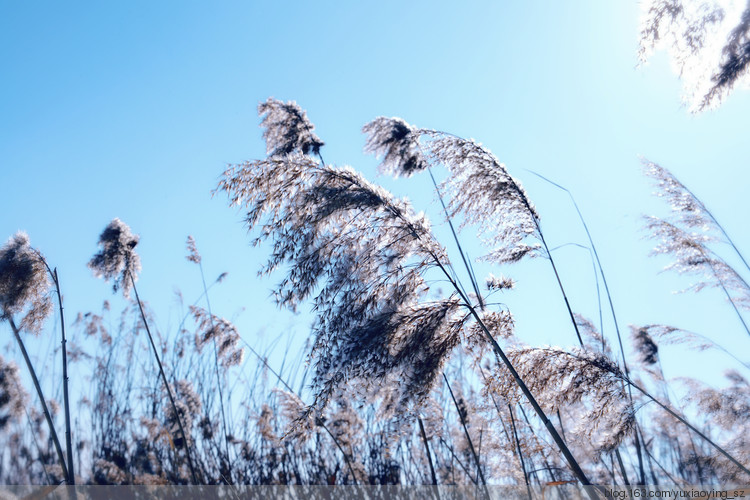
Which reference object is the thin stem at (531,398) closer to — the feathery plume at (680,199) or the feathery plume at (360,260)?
the feathery plume at (360,260)

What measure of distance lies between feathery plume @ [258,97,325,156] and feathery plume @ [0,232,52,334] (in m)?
1.70

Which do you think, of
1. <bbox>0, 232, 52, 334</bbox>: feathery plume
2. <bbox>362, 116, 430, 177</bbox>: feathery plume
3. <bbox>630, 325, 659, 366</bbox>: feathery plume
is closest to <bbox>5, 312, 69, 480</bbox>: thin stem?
<bbox>0, 232, 52, 334</bbox>: feathery plume

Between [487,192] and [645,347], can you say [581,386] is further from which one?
[645,347]

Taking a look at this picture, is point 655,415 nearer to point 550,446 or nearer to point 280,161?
point 550,446

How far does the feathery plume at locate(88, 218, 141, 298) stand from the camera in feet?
13.4

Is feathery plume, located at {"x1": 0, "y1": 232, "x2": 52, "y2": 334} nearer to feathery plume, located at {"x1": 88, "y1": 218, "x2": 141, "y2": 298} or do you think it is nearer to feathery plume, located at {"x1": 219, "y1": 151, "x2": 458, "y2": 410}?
feathery plume, located at {"x1": 88, "y1": 218, "x2": 141, "y2": 298}

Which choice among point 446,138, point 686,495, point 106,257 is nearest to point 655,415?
point 686,495

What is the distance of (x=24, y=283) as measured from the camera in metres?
3.21

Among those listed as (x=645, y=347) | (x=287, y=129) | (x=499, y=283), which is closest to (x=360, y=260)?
(x=499, y=283)

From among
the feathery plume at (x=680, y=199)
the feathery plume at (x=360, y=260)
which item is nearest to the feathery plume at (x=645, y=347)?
the feathery plume at (x=680, y=199)

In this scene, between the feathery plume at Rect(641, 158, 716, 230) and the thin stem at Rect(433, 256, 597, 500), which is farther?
the feathery plume at Rect(641, 158, 716, 230)

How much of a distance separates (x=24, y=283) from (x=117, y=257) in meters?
0.93

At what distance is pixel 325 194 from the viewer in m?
2.30

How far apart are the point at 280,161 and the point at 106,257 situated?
250 centimetres
